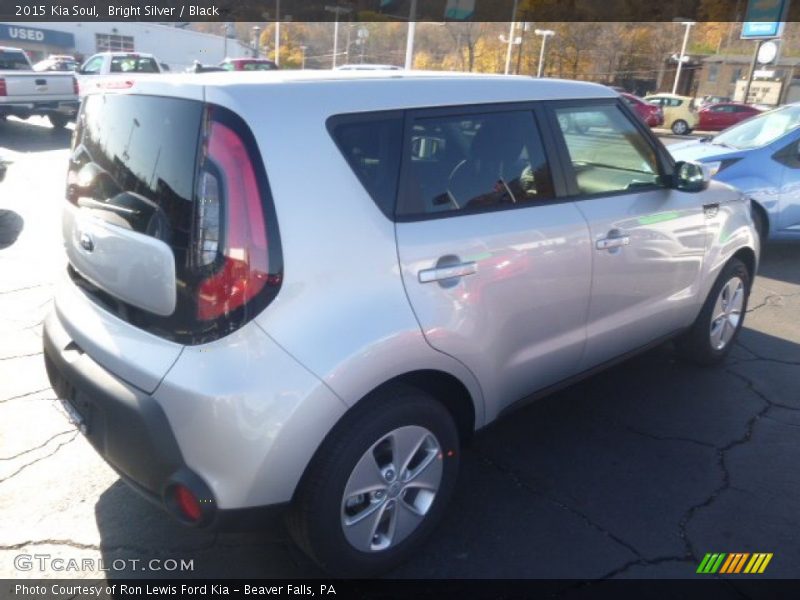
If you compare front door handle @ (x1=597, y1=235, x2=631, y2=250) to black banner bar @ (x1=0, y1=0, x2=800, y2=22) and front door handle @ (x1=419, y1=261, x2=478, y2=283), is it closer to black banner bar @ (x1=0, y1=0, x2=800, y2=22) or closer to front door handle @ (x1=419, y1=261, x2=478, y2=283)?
front door handle @ (x1=419, y1=261, x2=478, y2=283)

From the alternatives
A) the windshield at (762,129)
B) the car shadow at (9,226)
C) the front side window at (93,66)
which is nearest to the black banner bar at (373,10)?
the front side window at (93,66)

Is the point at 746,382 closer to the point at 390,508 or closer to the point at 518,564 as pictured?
the point at 518,564

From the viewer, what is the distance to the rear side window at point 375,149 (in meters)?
2.23

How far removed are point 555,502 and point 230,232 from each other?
1911 millimetres

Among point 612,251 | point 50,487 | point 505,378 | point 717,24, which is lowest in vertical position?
→ point 50,487

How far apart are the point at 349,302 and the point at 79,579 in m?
1.48

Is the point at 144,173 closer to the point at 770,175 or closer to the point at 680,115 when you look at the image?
the point at 770,175

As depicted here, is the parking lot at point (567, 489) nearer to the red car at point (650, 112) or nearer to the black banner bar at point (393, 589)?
the black banner bar at point (393, 589)

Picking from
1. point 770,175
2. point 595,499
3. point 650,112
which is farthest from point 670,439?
point 650,112

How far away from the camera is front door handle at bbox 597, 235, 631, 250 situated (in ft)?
10.0

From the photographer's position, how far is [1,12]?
47.2 metres

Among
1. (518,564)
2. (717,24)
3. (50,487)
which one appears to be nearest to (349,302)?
(518,564)

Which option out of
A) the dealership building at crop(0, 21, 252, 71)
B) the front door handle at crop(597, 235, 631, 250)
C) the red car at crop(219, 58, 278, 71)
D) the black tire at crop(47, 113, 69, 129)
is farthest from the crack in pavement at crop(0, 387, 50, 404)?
the dealership building at crop(0, 21, 252, 71)

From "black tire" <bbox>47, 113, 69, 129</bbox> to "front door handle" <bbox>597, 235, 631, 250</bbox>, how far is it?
1681 centimetres
